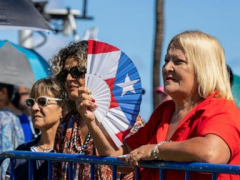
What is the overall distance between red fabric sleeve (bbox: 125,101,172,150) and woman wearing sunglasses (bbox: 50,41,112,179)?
0.43 m

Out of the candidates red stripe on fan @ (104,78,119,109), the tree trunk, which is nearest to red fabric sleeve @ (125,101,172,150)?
red stripe on fan @ (104,78,119,109)

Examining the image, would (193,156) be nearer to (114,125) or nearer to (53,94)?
(114,125)

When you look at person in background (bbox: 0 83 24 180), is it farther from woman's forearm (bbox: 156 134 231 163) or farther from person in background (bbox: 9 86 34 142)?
woman's forearm (bbox: 156 134 231 163)

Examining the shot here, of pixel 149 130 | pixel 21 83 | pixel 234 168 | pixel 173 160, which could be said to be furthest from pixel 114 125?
pixel 21 83

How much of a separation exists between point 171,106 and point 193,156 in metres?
0.58

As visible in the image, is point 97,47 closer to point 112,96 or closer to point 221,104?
point 112,96

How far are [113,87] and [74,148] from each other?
75cm

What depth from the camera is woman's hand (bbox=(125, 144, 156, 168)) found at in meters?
4.16

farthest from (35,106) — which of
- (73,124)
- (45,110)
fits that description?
(73,124)

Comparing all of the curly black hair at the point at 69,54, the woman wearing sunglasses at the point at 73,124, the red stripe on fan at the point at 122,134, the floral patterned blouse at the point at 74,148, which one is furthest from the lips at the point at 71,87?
the red stripe on fan at the point at 122,134

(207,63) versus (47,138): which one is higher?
(207,63)

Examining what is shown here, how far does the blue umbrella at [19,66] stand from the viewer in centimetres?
893

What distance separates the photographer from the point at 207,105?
Result: 13.6 ft

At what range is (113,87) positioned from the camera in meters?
4.64
